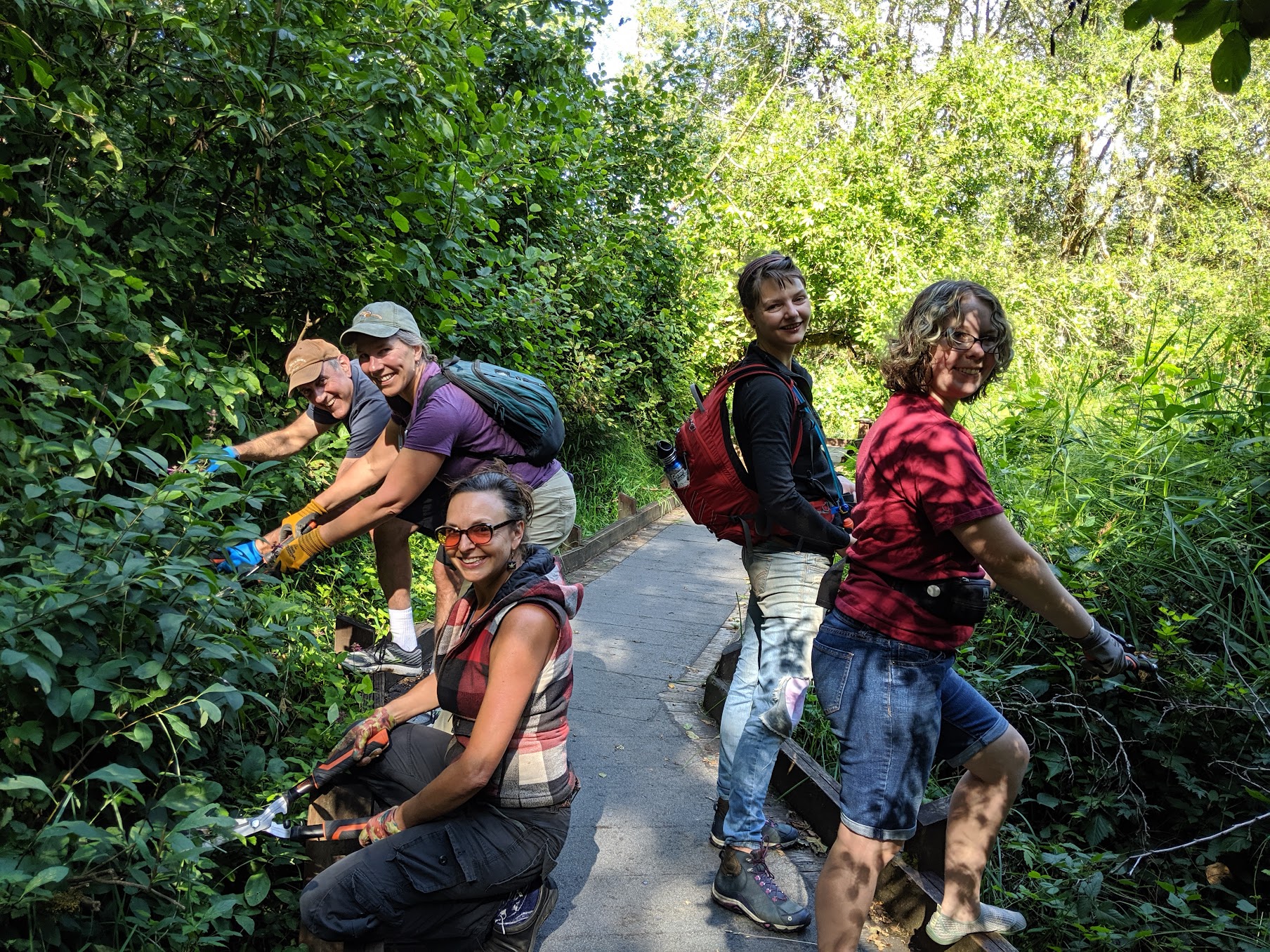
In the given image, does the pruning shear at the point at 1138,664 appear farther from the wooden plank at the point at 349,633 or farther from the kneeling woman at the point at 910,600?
the wooden plank at the point at 349,633

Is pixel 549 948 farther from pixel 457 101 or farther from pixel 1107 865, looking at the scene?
pixel 457 101

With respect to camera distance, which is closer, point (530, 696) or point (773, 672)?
point (530, 696)

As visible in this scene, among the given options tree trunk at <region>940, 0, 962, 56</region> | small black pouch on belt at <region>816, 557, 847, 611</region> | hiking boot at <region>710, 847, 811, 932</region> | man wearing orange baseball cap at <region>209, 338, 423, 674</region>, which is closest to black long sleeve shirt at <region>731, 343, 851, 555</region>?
small black pouch on belt at <region>816, 557, 847, 611</region>

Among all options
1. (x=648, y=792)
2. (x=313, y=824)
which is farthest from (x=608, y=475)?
(x=313, y=824)

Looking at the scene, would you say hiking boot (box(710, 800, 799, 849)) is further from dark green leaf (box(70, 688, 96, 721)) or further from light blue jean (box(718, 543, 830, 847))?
dark green leaf (box(70, 688, 96, 721))

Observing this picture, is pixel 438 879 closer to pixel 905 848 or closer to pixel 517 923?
pixel 517 923

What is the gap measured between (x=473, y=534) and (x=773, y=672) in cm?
137

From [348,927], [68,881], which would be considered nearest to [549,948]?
[348,927]

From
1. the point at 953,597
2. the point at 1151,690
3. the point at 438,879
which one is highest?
the point at 953,597

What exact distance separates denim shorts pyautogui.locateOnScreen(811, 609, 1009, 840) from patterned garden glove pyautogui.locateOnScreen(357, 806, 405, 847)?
1313mm

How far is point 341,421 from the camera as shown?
5203 mm

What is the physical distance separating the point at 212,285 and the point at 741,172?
1621 centimetres

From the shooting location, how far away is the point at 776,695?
11.8 ft

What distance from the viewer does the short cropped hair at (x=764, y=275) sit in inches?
143
